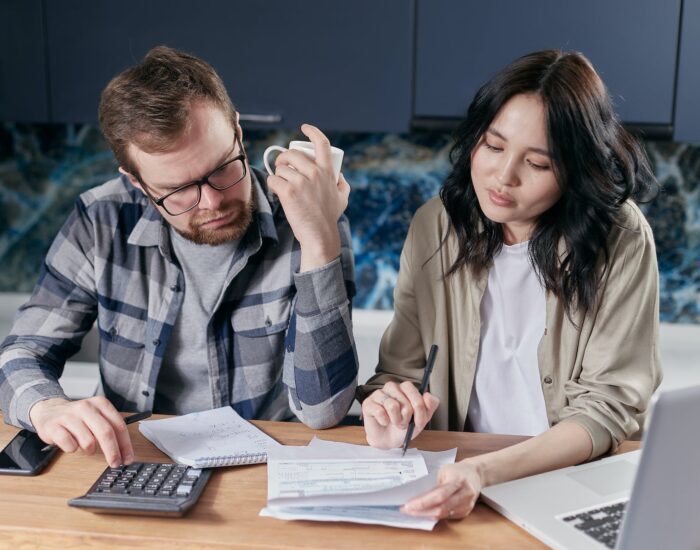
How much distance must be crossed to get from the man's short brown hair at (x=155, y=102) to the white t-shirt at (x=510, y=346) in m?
0.63

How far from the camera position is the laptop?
79 cm

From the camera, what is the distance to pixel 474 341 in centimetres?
152

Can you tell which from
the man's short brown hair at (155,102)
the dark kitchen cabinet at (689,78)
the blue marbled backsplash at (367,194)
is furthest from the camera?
the blue marbled backsplash at (367,194)

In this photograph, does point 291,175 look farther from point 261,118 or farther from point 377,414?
point 261,118

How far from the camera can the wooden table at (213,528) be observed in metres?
0.97

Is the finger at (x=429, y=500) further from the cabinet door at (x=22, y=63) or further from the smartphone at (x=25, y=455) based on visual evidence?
the cabinet door at (x=22, y=63)

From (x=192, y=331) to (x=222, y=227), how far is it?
0.23 m

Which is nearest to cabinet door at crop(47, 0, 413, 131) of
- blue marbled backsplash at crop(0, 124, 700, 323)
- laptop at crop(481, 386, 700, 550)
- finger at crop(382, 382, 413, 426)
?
blue marbled backsplash at crop(0, 124, 700, 323)

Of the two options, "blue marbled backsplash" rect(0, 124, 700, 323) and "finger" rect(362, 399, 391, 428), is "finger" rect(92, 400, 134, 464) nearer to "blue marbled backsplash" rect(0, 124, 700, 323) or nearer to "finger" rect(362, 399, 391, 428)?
"finger" rect(362, 399, 391, 428)

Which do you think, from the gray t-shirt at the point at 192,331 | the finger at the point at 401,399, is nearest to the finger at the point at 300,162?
the gray t-shirt at the point at 192,331

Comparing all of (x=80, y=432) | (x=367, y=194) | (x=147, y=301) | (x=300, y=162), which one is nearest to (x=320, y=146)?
(x=300, y=162)

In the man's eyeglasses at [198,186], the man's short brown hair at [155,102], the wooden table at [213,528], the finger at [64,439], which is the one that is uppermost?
the man's short brown hair at [155,102]

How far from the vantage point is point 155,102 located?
138 centimetres

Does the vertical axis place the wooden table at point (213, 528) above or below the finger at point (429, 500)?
below
